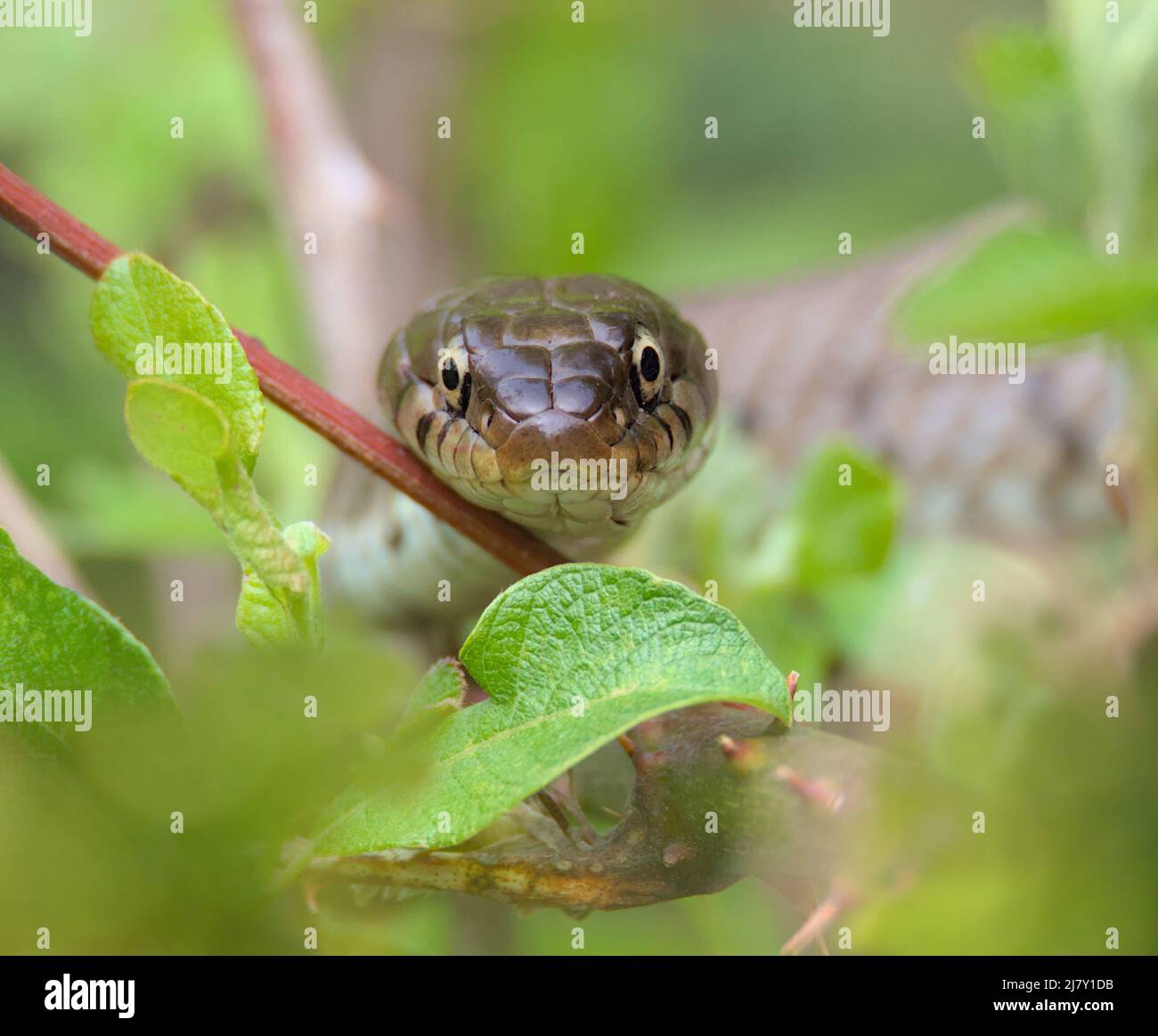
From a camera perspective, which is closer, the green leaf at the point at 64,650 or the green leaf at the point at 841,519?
the green leaf at the point at 64,650

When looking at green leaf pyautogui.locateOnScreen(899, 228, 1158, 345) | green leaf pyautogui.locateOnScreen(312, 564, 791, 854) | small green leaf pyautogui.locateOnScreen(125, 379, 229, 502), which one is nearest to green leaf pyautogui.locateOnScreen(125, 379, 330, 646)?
small green leaf pyautogui.locateOnScreen(125, 379, 229, 502)

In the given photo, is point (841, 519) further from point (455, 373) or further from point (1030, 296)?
point (455, 373)

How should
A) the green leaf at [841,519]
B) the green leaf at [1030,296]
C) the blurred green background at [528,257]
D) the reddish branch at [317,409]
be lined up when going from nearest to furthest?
the blurred green background at [528,257], the reddish branch at [317,409], the green leaf at [1030,296], the green leaf at [841,519]

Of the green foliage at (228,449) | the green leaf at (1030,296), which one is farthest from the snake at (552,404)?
the green foliage at (228,449)

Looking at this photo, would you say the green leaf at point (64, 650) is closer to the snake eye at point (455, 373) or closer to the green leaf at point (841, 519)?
the snake eye at point (455, 373)

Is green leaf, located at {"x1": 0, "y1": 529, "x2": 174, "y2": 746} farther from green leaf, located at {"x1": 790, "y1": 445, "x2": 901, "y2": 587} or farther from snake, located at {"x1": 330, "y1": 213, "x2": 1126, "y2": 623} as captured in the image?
green leaf, located at {"x1": 790, "y1": 445, "x2": 901, "y2": 587}
